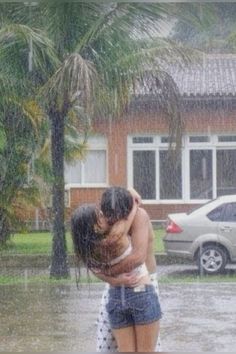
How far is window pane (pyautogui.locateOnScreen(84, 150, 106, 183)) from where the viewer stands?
652 cm

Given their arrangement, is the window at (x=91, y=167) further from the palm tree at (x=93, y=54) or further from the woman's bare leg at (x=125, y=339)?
the woman's bare leg at (x=125, y=339)

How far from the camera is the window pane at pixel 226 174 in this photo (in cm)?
683

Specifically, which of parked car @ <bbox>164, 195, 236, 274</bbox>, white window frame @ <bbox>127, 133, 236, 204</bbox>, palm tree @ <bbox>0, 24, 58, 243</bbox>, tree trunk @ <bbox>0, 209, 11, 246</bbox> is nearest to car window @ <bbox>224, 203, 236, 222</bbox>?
parked car @ <bbox>164, 195, 236, 274</bbox>

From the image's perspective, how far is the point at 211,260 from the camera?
6.96 metres

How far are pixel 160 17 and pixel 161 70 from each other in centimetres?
38

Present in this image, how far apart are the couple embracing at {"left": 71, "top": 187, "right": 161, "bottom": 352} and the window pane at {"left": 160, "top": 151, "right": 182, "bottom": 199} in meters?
2.44

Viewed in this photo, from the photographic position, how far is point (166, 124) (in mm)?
6430

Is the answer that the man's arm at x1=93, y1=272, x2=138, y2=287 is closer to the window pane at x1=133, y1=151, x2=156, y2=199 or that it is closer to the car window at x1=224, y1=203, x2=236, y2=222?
the window pane at x1=133, y1=151, x2=156, y2=199

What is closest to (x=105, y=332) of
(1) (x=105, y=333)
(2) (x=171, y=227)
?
(1) (x=105, y=333)

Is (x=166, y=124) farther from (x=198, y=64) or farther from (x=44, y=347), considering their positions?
(x=44, y=347)

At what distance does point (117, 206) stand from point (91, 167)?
2485mm

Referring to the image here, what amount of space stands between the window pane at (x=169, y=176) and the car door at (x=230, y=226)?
1.21ft

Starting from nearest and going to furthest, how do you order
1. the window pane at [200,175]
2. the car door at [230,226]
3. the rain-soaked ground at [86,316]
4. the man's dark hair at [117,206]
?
the man's dark hair at [117,206]
the rain-soaked ground at [86,316]
the window pane at [200,175]
the car door at [230,226]

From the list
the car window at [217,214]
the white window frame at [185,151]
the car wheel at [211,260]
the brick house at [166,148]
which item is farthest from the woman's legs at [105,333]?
the car wheel at [211,260]
